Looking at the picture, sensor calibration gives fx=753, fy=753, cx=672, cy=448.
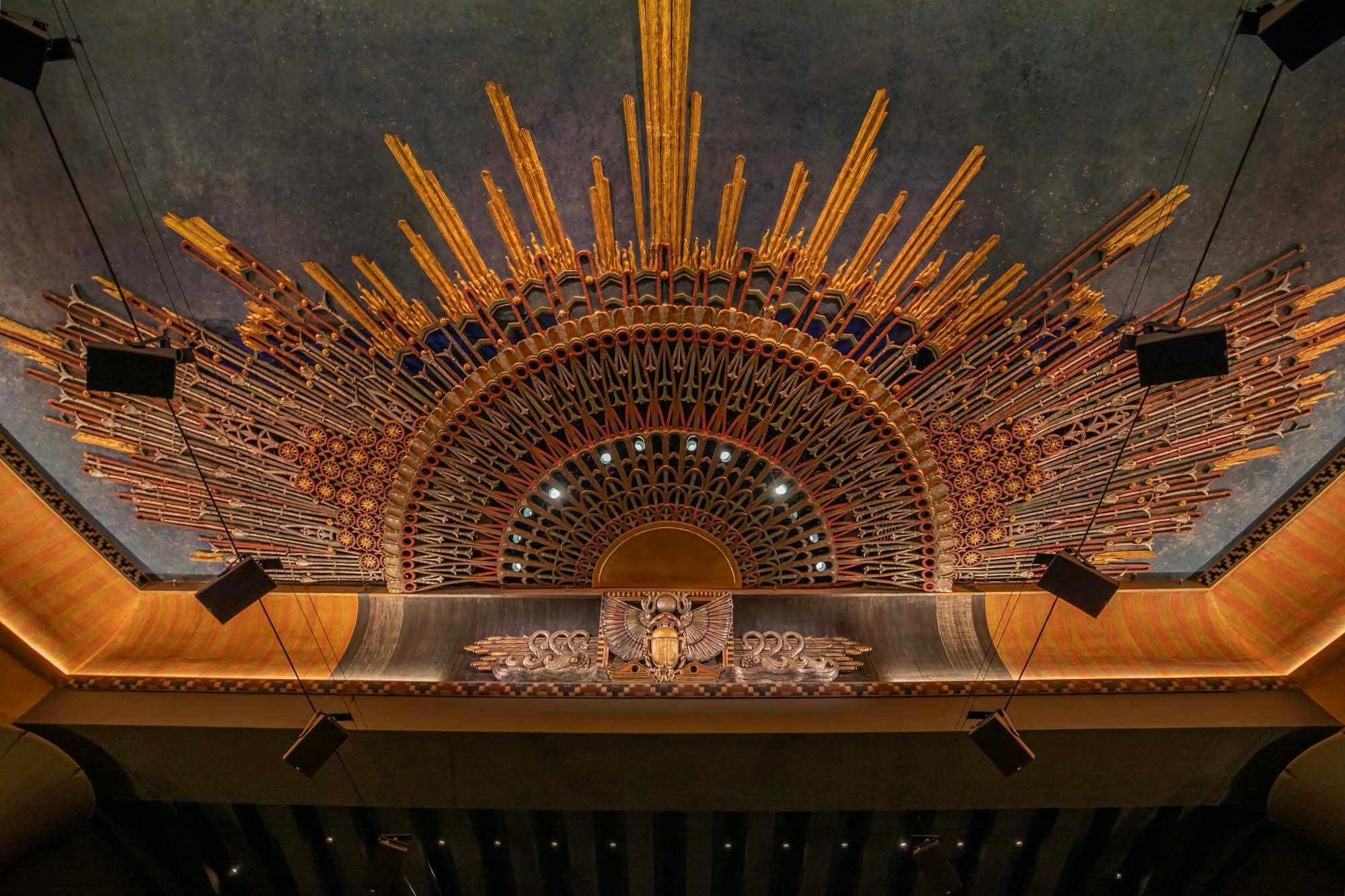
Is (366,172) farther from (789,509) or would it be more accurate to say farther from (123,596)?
(123,596)

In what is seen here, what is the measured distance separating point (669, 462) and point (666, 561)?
0.61 metres

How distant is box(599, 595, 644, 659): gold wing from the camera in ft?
14.4

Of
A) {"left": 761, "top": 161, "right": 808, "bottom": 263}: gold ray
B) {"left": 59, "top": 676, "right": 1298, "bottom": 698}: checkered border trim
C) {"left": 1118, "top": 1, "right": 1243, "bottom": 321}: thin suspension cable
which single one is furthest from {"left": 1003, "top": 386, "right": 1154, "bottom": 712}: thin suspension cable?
{"left": 761, "top": 161, "right": 808, "bottom": 263}: gold ray

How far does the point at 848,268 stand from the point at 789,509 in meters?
1.41

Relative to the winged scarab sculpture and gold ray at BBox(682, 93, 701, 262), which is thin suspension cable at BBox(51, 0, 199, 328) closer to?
gold ray at BBox(682, 93, 701, 262)

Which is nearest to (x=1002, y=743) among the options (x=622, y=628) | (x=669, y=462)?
(x=622, y=628)

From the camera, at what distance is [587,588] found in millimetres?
4547

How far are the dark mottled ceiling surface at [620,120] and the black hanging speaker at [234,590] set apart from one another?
1438 millimetres

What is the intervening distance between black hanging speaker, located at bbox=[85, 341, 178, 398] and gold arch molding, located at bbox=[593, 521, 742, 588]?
7.80 feet

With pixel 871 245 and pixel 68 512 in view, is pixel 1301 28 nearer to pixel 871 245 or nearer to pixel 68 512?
pixel 871 245

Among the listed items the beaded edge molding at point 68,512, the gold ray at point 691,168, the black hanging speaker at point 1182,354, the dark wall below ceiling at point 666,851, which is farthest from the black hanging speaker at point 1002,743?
the beaded edge molding at point 68,512

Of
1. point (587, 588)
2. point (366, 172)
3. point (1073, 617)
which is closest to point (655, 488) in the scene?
point (587, 588)

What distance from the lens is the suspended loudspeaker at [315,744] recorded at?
3746 millimetres

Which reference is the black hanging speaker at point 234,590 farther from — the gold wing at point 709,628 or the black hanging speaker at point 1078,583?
the black hanging speaker at point 1078,583
